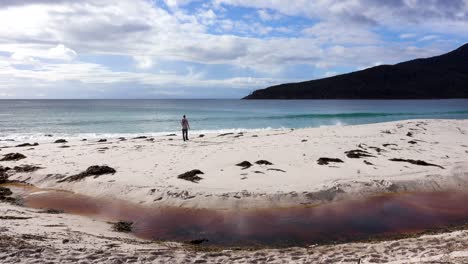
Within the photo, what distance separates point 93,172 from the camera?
49.7 feet

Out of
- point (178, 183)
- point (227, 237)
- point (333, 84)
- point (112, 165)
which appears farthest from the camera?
point (333, 84)

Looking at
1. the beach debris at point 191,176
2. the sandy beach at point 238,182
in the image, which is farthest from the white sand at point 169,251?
the beach debris at point 191,176

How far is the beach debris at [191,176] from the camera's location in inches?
554

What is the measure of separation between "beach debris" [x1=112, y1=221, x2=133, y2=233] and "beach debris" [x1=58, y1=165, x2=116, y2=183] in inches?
201

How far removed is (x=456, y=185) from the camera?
1421 cm

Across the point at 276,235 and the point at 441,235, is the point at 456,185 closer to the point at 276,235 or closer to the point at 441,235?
the point at 441,235

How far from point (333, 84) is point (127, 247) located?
7430 inches

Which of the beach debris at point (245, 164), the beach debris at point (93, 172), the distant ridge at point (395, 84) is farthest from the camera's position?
the distant ridge at point (395, 84)

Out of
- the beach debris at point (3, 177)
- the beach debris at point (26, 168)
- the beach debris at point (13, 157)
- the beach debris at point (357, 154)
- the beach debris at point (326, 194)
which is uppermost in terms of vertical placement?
the beach debris at point (13, 157)

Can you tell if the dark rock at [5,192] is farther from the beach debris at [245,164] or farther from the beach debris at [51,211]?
the beach debris at [245,164]

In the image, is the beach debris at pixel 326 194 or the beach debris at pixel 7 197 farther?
the beach debris at pixel 326 194

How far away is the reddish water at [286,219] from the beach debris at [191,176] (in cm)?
252

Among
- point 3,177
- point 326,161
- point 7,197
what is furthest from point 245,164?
point 3,177

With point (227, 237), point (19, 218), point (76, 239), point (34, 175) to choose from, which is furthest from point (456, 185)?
point (34, 175)
